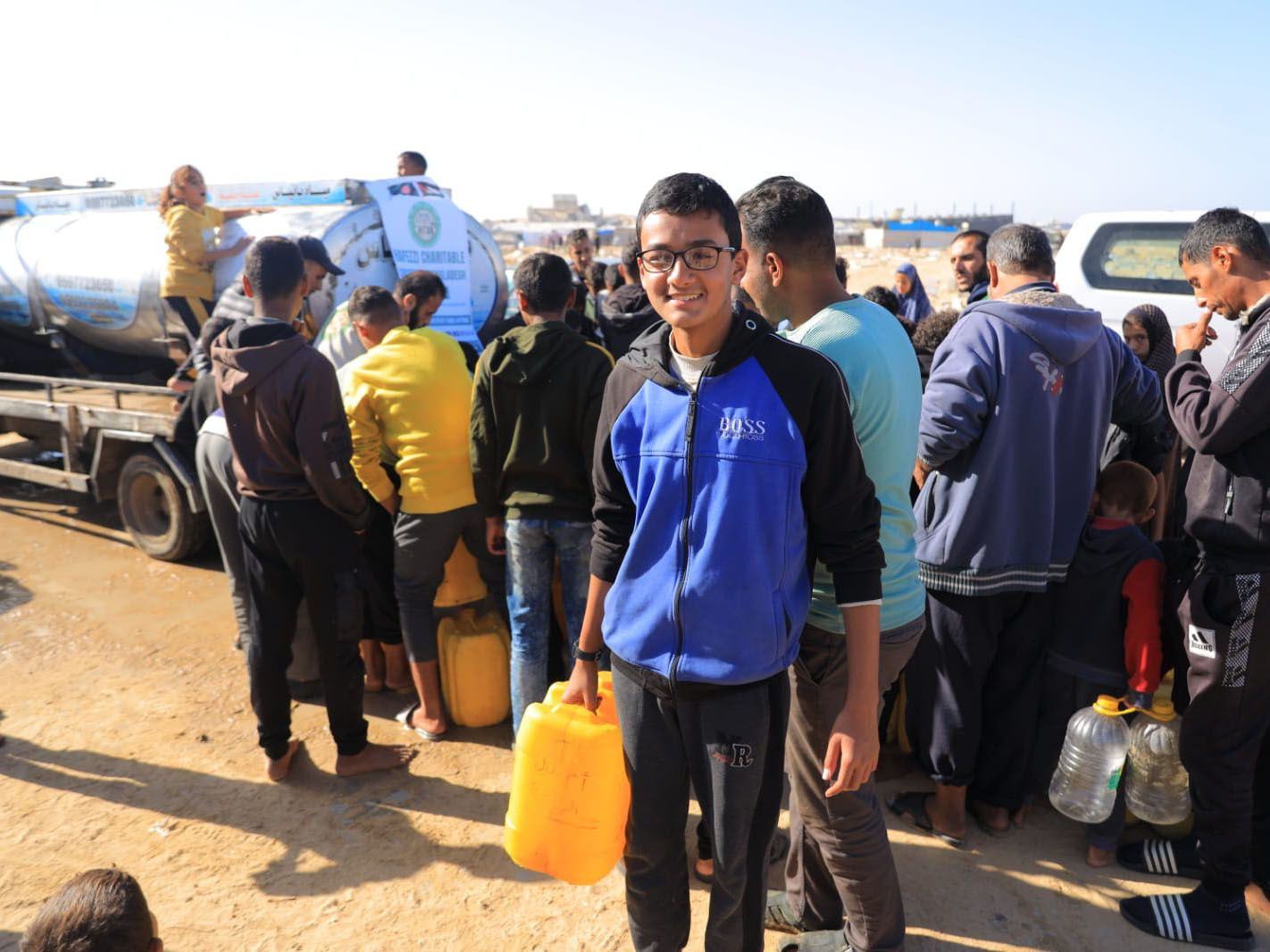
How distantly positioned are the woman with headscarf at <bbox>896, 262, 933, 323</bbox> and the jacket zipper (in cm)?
524

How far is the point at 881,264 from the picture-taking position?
39.5 metres

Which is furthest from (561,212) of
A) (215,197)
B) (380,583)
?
(380,583)

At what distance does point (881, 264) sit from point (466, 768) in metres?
39.5

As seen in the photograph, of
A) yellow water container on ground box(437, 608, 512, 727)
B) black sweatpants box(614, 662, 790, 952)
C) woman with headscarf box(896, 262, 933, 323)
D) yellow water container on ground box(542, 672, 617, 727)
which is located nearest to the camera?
black sweatpants box(614, 662, 790, 952)

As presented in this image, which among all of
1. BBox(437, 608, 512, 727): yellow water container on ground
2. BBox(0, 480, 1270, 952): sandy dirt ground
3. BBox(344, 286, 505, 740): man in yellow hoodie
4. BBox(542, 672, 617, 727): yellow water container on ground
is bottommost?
BBox(0, 480, 1270, 952): sandy dirt ground

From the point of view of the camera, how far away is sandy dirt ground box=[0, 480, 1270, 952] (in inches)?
107

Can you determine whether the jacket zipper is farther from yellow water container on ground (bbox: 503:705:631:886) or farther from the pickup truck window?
the pickup truck window

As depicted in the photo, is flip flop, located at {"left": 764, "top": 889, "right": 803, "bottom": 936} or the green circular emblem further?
the green circular emblem

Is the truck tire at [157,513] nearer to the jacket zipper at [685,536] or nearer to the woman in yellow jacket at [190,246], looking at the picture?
the woman in yellow jacket at [190,246]

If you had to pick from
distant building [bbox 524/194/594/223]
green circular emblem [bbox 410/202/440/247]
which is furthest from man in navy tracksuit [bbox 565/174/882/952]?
distant building [bbox 524/194/594/223]

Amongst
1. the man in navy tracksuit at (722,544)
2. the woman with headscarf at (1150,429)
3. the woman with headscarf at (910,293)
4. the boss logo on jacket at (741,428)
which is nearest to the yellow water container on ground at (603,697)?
the man in navy tracksuit at (722,544)

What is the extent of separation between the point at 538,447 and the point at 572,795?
1483mm

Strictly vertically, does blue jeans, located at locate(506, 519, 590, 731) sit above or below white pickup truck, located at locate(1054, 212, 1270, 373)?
below

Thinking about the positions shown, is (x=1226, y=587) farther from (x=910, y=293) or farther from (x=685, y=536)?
(x=910, y=293)
